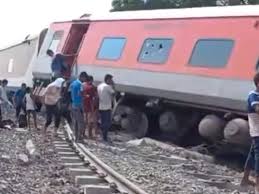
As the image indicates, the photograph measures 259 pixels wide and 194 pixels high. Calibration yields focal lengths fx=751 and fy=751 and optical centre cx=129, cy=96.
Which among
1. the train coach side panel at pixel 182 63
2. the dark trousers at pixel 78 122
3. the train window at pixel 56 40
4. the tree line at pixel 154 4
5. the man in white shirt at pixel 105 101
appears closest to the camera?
the train coach side panel at pixel 182 63

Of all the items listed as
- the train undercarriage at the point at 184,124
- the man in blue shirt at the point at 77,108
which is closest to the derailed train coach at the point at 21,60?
the train undercarriage at the point at 184,124

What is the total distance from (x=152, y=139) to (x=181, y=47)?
271 centimetres

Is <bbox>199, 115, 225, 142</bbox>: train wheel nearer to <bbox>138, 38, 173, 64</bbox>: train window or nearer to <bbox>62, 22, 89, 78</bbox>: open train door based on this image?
<bbox>138, 38, 173, 64</bbox>: train window

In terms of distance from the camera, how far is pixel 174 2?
46.0 metres

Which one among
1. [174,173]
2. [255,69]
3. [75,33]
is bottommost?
[174,173]

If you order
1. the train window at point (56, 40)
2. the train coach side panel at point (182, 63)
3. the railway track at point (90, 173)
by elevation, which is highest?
the train window at point (56, 40)

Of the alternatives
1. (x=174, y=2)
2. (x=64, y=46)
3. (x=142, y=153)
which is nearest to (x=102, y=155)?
(x=142, y=153)

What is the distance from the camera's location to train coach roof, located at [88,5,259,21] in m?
15.8

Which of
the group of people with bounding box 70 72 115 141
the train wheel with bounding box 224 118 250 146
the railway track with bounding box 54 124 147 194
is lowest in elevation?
the railway track with bounding box 54 124 147 194

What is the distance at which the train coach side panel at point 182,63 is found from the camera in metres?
15.3

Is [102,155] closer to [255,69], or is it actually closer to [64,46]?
[255,69]

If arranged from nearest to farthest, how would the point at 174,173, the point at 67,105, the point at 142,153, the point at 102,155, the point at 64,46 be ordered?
1. the point at 174,173
2. the point at 102,155
3. the point at 142,153
4. the point at 67,105
5. the point at 64,46

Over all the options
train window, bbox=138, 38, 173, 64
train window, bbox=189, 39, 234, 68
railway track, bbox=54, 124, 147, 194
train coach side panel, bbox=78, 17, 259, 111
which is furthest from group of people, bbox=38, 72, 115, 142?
train window, bbox=189, 39, 234, 68

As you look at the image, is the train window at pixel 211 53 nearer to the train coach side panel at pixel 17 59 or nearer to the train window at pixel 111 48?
the train window at pixel 111 48
